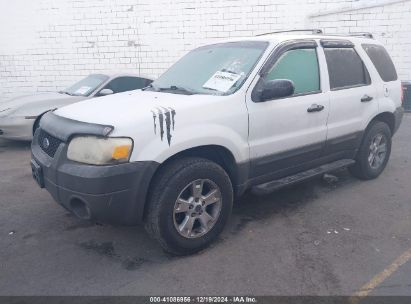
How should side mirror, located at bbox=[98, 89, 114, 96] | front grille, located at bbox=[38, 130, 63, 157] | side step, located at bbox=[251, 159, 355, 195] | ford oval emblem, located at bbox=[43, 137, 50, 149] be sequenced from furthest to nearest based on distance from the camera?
1. side mirror, located at bbox=[98, 89, 114, 96]
2. side step, located at bbox=[251, 159, 355, 195]
3. ford oval emblem, located at bbox=[43, 137, 50, 149]
4. front grille, located at bbox=[38, 130, 63, 157]

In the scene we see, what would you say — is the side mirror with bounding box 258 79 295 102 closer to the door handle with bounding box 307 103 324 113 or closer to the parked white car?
the door handle with bounding box 307 103 324 113

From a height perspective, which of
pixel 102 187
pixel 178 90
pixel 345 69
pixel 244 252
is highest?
pixel 345 69

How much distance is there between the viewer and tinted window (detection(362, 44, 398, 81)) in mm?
4703

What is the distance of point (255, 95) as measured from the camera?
3.40m

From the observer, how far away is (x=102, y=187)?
8.86 ft

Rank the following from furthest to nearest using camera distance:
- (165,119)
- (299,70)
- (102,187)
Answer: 1. (299,70)
2. (165,119)
3. (102,187)

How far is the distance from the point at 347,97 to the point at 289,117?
104 centimetres

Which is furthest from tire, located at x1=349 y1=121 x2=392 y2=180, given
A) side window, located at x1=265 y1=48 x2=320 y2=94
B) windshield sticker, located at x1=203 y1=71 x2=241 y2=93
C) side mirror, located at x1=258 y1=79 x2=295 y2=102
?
windshield sticker, located at x1=203 y1=71 x2=241 y2=93

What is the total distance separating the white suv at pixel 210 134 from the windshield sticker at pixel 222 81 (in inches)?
0.5

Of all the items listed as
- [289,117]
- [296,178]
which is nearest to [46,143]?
[289,117]

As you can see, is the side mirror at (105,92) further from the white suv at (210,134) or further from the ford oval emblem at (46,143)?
the ford oval emblem at (46,143)

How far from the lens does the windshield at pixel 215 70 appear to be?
3.48 metres

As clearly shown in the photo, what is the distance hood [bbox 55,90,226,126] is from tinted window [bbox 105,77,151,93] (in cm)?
358

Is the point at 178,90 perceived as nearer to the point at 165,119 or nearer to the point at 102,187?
the point at 165,119
